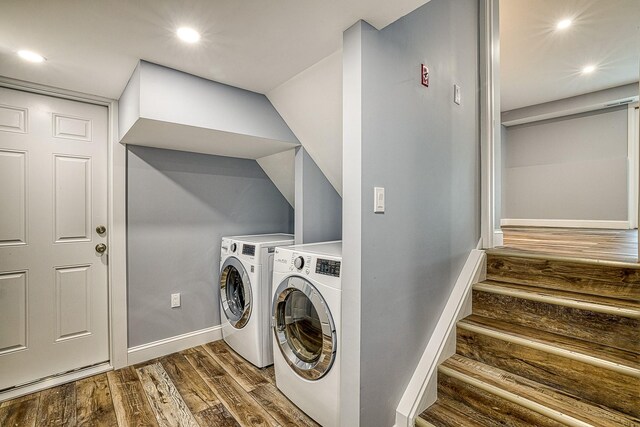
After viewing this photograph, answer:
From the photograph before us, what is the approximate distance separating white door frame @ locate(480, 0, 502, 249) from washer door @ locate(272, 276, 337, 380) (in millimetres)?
1319

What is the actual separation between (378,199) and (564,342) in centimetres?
117

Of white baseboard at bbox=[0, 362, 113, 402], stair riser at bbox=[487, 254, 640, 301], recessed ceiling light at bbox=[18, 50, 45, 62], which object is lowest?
white baseboard at bbox=[0, 362, 113, 402]

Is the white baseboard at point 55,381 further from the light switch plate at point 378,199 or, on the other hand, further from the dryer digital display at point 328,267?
the light switch plate at point 378,199

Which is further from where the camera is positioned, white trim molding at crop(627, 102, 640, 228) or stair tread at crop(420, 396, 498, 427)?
white trim molding at crop(627, 102, 640, 228)

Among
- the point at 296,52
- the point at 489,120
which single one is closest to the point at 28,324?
the point at 296,52

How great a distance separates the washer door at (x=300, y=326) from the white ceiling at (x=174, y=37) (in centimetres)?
126

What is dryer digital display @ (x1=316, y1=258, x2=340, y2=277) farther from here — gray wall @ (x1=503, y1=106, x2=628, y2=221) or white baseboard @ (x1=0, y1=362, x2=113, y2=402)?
gray wall @ (x1=503, y1=106, x2=628, y2=221)

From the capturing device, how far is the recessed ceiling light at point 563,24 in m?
2.61

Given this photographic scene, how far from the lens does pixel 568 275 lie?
5.57 feet

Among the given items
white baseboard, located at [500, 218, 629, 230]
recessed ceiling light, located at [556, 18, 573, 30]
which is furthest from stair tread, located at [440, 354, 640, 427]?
white baseboard, located at [500, 218, 629, 230]

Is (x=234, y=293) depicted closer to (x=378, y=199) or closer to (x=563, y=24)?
(x=378, y=199)

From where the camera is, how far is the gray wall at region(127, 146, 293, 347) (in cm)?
230

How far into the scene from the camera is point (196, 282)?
2.58 metres

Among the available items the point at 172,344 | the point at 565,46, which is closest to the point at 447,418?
the point at 172,344
